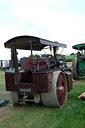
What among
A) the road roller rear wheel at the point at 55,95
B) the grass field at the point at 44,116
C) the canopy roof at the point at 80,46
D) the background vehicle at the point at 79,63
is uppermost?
the canopy roof at the point at 80,46

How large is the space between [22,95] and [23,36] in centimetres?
151

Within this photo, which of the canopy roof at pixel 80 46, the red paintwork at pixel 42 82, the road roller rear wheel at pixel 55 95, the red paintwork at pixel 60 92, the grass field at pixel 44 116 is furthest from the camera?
the canopy roof at pixel 80 46

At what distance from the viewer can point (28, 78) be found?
4.45m

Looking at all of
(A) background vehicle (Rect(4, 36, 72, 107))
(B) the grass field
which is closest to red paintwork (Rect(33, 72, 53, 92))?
(A) background vehicle (Rect(4, 36, 72, 107))

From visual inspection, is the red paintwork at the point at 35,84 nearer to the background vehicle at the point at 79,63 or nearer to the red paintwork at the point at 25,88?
the red paintwork at the point at 25,88

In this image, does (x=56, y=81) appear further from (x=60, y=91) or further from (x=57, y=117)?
(x=57, y=117)

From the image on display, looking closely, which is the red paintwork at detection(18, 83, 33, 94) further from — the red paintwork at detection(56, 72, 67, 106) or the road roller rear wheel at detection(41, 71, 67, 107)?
the red paintwork at detection(56, 72, 67, 106)

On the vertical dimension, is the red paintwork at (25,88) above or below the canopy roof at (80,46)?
below

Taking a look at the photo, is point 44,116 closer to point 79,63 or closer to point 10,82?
point 10,82

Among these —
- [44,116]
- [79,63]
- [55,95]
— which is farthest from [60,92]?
[79,63]

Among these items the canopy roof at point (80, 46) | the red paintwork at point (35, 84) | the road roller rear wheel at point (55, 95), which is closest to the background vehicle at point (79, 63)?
the canopy roof at point (80, 46)

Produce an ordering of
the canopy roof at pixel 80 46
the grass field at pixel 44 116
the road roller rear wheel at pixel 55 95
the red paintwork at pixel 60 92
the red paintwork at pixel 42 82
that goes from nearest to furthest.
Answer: the grass field at pixel 44 116 < the red paintwork at pixel 42 82 < the road roller rear wheel at pixel 55 95 < the red paintwork at pixel 60 92 < the canopy roof at pixel 80 46

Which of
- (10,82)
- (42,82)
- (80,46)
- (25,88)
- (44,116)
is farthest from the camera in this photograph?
(80,46)

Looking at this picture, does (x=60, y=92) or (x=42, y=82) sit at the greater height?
(x=42, y=82)
